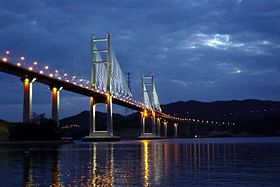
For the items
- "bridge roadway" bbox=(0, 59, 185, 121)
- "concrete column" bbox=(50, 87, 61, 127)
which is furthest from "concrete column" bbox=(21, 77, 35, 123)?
"concrete column" bbox=(50, 87, 61, 127)

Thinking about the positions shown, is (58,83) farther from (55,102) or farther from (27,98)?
(27,98)

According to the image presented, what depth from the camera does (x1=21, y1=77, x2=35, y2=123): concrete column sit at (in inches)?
2442

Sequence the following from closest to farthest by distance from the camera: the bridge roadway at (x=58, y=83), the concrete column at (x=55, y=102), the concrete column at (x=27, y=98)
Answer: the bridge roadway at (x=58, y=83), the concrete column at (x=27, y=98), the concrete column at (x=55, y=102)

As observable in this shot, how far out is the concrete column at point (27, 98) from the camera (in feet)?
204

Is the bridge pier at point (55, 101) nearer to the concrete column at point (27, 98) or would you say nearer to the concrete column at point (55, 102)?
the concrete column at point (55, 102)

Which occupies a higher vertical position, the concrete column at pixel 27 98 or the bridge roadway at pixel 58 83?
the bridge roadway at pixel 58 83

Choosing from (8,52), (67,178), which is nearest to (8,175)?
(67,178)

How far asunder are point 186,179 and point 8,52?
1731 inches

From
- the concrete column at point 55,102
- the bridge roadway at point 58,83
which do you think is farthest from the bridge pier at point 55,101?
the bridge roadway at point 58,83

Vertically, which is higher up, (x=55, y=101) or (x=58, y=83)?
(x=58, y=83)

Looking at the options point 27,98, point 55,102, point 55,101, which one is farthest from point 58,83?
point 27,98

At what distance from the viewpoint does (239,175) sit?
1941cm

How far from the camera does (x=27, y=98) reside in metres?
62.0

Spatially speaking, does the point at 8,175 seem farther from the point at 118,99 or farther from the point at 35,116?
the point at 118,99
